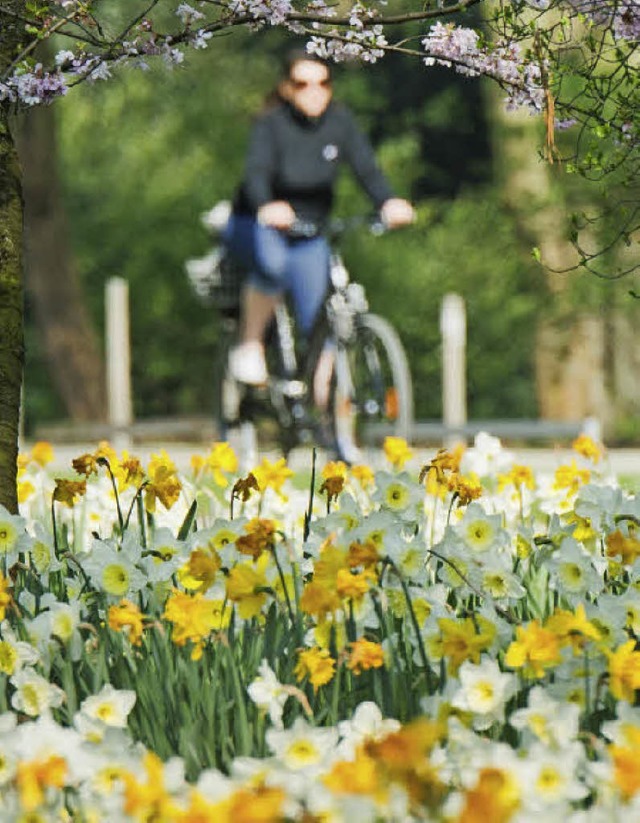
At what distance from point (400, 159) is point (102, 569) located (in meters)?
16.0

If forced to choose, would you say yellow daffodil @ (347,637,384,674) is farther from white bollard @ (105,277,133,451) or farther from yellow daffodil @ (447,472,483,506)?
white bollard @ (105,277,133,451)

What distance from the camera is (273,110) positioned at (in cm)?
802

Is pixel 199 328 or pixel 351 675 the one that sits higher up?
pixel 199 328

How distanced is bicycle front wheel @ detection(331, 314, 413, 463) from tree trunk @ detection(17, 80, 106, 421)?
8.15 meters

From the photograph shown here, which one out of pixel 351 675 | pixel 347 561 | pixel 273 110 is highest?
pixel 273 110

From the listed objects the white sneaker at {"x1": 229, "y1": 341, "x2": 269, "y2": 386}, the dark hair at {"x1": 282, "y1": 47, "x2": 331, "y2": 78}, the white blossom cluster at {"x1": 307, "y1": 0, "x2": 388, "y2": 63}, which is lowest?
the white sneaker at {"x1": 229, "y1": 341, "x2": 269, "y2": 386}

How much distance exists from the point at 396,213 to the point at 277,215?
1.83ft

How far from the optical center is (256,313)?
809 cm

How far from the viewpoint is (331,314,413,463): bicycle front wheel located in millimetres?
7613

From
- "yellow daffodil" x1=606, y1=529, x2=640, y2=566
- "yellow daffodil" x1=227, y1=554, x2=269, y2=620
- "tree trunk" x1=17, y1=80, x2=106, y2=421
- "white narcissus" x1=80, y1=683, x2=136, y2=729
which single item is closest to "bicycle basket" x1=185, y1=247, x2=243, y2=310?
"yellow daffodil" x1=606, y1=529, x2=640, y2=566

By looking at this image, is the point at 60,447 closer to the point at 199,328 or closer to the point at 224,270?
the point at 199,328

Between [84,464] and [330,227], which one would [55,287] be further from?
[84,464]

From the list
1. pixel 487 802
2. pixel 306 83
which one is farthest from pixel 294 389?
pixel 487 802

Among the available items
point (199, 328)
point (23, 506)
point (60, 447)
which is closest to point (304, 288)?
point (23, 506)
